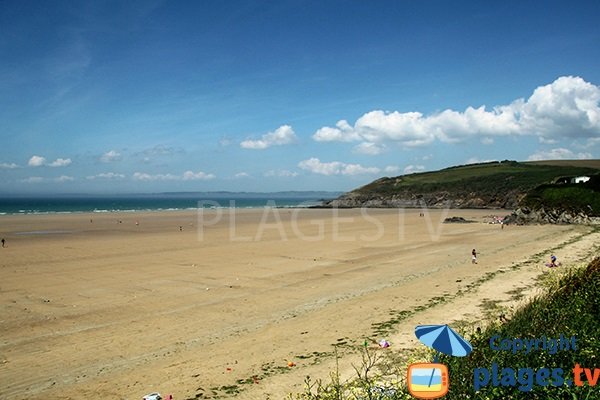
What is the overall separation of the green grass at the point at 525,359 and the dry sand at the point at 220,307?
62.6 inches

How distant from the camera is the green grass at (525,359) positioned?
5.78 meters

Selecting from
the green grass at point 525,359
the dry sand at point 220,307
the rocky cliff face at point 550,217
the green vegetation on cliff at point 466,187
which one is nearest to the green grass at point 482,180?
the green vegetation on cliff at point 466,187

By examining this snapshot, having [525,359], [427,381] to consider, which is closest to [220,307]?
[525,359]

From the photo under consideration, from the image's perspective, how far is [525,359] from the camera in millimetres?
6555

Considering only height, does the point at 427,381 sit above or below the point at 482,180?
below

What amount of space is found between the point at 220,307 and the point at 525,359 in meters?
11.4

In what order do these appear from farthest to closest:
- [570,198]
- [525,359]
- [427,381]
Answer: [570,198] → [525,359] → [427,381]

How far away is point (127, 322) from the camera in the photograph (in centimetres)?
1420

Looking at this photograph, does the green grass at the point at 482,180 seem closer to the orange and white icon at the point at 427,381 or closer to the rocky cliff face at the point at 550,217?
the rocky cliff face at the point at 550,217

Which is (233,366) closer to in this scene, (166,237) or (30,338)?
(30,338)

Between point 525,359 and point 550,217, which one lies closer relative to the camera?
point 525,359

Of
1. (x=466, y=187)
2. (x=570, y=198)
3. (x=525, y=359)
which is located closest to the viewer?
(x=525, y=359)

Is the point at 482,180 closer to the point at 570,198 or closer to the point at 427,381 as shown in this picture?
the point at 570,198

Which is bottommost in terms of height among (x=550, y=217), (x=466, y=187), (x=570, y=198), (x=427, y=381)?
(x=550, y=217)
